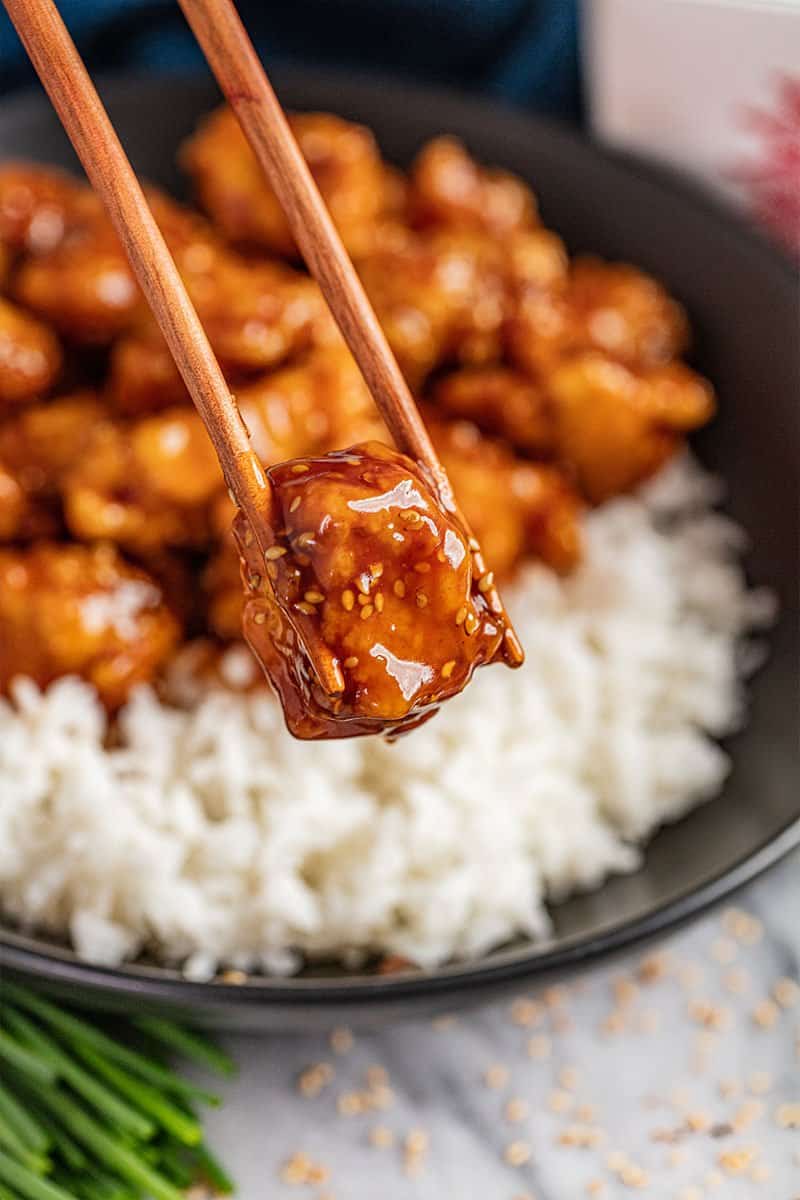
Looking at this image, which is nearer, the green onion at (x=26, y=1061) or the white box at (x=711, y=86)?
the green onion at (x=26, y=1061)

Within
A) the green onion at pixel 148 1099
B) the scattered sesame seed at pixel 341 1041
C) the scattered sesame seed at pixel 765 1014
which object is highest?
the scattered sesame seed at pixel 765 1014

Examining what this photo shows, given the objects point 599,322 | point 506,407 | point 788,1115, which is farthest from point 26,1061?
point 599,322

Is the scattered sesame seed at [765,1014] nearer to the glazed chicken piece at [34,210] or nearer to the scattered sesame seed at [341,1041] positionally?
the scattered sesame seed at [341,1041]

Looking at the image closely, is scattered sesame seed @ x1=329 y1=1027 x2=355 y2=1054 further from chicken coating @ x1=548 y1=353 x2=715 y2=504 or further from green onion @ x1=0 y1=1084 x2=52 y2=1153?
chicken coating @ x1=548 y1=353 x2=715 y2=504

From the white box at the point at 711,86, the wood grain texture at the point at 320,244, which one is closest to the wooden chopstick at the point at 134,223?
the wood grain texture at the point at 320,244

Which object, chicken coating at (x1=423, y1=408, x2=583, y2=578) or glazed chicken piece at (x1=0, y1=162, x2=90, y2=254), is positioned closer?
chicken coating at (x1=423, y1=408, x2=583, y2=578)

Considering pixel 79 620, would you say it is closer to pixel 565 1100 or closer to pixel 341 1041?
pixel 341 1041

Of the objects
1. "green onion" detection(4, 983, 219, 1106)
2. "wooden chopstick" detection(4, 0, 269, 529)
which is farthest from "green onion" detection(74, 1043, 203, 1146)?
"wooden chopstick" detection(4, 0, 269, 529)
